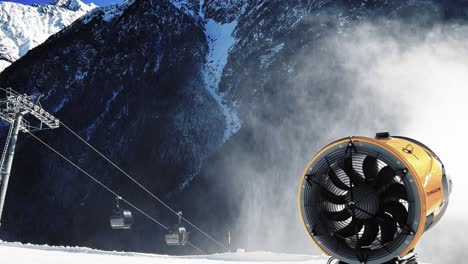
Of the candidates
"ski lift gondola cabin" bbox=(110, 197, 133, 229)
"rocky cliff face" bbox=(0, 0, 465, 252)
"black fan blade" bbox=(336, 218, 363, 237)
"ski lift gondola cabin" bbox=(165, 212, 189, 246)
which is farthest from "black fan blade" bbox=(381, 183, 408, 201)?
"rocky cliff face" bbox=(0, 0, 465, 252)

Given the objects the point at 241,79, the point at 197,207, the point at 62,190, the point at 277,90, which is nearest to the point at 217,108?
the point at 241,79

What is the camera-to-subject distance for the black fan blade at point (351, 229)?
5.20 meters

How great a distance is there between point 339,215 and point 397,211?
80 centimetres

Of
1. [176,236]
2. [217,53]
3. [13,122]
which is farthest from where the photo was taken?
[217,53]

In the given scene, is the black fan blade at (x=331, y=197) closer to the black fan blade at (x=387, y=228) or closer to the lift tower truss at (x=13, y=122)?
the black fan blade at (x=387, y=228)

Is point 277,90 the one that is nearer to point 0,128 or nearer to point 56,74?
point 56,74

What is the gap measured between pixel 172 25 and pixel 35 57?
41178mm

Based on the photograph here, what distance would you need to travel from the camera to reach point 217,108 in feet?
267

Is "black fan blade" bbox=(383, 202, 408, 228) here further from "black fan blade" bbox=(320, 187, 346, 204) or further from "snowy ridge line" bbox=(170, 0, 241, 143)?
"snowy ridge line" bbox=(170, 0, 241, 143)

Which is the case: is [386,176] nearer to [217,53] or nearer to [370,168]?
[370,168]

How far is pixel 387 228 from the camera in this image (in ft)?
16.1

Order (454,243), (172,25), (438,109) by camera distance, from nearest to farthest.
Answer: (454,243) < (438,109) < (172,25)

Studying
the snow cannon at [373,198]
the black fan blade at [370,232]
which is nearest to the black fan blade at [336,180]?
the snow cannon at [373,198]

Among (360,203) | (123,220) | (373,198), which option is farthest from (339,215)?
(123,220)
